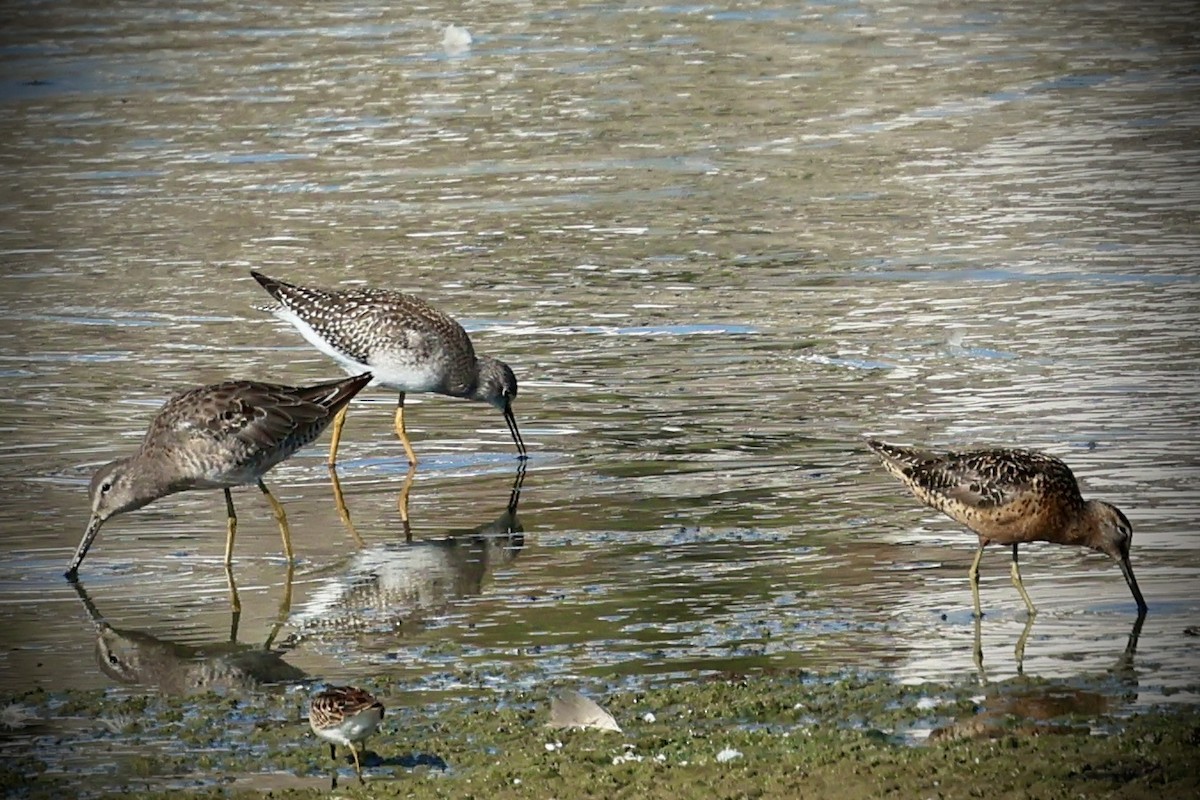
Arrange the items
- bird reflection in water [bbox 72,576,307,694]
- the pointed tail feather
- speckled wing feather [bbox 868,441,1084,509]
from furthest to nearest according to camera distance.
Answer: the pointed tail feather → speckled wing feather [bbox 868,441,1084,509] → bird reflection in water [bbox 72,576,307,694]

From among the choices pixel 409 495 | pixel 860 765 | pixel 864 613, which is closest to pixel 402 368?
pixel 409 495

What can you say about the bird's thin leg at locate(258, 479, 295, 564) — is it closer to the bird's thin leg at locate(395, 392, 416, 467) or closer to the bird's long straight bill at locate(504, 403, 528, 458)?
the bird's thin leg at locate(395, 392, 416, 467)

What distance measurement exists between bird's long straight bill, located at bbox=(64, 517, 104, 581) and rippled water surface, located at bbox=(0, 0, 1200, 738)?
6.2 inches

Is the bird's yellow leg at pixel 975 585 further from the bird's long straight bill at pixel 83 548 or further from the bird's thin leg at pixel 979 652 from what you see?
the bird's long straight bill at pixel 83 548

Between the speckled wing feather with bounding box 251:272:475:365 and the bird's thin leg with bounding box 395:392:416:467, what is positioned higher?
the speckled wing feather with bounding box 251:272:475:365

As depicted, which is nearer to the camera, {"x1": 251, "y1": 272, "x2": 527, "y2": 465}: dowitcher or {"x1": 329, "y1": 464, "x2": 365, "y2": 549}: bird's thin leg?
{"x1": 329, "y1": 464, "x2": 365, "y2": 549}: bird's thin leg

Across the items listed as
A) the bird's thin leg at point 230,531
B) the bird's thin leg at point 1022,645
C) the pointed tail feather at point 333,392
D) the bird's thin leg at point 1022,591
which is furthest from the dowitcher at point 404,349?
the bird's thin leg at point 1022,645

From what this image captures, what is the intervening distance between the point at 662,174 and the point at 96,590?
13.3 m

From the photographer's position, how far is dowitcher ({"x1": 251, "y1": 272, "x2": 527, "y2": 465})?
1441 cm

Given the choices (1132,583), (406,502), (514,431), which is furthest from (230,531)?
(1132,583)

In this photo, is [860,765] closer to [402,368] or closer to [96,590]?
[96,590]

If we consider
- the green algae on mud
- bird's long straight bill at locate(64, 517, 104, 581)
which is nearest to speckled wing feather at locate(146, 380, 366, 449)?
bird's long straight bill at locate(64, 517, 104, 581)

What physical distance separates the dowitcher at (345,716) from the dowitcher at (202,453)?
3.60 metres

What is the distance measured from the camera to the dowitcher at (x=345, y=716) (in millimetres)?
7895
